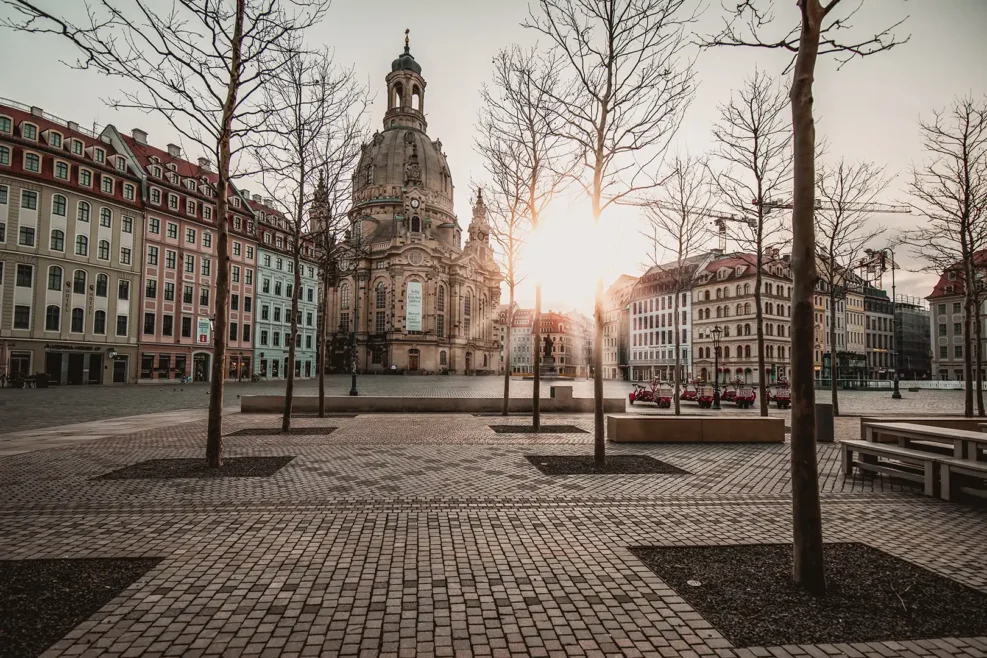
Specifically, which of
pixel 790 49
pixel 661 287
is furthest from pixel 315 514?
pixel 661 287

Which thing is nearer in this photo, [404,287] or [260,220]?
[260,220]

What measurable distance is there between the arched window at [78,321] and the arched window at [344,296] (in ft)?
185

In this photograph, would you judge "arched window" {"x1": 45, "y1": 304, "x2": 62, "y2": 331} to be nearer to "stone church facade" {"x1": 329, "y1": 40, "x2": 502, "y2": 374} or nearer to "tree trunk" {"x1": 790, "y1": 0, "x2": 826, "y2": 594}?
"stone church facade" {"x1": 329, "y1": 40, "x2": 502, "y2": 374}

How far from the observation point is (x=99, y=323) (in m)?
44.6

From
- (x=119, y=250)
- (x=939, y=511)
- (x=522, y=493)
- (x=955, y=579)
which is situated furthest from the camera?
(x=119, y=250)

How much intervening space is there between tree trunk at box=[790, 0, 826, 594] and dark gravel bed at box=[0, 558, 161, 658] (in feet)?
18.5

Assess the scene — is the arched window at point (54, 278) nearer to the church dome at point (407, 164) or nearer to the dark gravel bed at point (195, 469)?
the dark gravel bed at point (195, 469)

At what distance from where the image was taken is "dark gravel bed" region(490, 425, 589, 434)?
16094mm

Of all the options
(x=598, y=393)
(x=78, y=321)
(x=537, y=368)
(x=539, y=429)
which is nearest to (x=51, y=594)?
(x=598, y=393)

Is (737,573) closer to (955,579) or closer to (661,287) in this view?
(955,579)

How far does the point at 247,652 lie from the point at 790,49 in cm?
697

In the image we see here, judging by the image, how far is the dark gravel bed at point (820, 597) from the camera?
3.85m

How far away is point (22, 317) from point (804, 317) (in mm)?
50998

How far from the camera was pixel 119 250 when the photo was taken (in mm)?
46094
